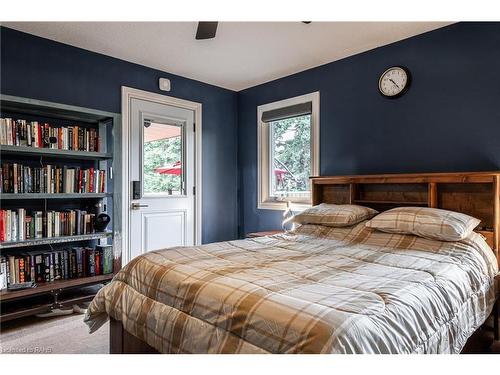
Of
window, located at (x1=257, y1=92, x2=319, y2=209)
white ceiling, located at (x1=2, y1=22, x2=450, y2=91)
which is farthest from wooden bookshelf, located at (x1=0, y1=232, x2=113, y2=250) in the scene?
window, located at (x1=257, y1=92, x2=319, y2=209)

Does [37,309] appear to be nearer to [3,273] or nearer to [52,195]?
[3,273]

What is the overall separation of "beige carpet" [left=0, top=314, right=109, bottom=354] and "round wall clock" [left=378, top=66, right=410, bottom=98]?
3.08m

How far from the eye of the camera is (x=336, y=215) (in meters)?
2.77

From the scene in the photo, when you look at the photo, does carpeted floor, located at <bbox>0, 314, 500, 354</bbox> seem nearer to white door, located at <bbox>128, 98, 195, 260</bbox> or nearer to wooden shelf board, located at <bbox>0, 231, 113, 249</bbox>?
wooden shelf board, located at <bbox>0, 231, 113, 249</bbox>

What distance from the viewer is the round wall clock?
293 centimetres

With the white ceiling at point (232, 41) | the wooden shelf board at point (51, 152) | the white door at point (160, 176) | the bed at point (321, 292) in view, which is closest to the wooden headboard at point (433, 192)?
the bed at point (321, 292)

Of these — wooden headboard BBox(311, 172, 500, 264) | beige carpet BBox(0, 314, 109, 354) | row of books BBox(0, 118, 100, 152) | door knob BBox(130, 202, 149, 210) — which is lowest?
beige carpet BBox(0, 314, 109, 354)

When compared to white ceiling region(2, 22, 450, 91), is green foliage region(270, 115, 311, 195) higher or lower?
lower

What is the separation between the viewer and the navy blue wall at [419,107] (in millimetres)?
2529

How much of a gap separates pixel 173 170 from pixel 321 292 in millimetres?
2943

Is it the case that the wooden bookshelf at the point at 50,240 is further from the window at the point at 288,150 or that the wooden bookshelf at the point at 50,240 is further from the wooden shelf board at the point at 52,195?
the window at the point at 288,150

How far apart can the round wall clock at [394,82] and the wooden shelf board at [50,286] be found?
306cm

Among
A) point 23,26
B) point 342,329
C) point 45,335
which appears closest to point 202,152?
point 23,26

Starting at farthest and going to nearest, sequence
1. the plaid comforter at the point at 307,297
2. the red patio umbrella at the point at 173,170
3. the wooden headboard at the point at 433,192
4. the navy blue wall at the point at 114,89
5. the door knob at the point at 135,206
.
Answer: the red patio umbrella at the point at 173,170 → the door knob at the point at 135,206 → the navy blue wall at the point at 114,89 → the wooden headboard at the point at 433,192 → the plaid comforter at the point at 307,297
